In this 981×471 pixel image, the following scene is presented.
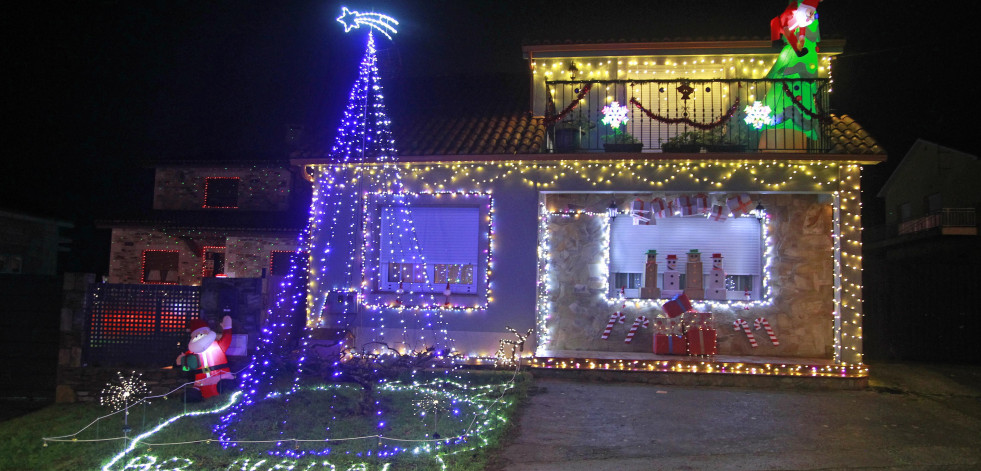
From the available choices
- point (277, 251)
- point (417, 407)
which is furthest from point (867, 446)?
point (277, 251)

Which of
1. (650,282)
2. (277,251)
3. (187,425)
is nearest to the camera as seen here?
(187,425)

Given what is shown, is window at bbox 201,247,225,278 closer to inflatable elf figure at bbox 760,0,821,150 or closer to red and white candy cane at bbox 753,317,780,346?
red and white candy cane at bbox 753,317,780,346

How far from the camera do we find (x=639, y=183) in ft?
31.6

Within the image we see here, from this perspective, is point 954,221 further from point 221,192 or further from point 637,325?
point 221,192

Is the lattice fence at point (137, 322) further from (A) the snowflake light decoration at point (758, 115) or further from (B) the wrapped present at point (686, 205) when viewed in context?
(A) the snowflake light decoration at point (758, 115)

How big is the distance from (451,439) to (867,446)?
414 cm

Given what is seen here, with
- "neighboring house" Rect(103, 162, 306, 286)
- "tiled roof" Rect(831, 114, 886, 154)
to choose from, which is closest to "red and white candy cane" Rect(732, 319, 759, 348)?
"tiled roof" Rect(831, 114, 886, 154)

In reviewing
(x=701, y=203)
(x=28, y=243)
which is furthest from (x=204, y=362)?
(x=28, y=243)

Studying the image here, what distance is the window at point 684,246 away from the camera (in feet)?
33.9

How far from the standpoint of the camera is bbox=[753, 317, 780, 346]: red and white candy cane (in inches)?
395

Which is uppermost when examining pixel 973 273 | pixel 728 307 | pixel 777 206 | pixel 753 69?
pixel 753 69

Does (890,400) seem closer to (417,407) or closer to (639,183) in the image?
(639,183)

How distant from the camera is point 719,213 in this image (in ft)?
31.8

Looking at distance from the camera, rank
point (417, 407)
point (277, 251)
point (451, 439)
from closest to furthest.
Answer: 1. point (451, 439)
2. point (417, 407)
3. point (277, 251)
